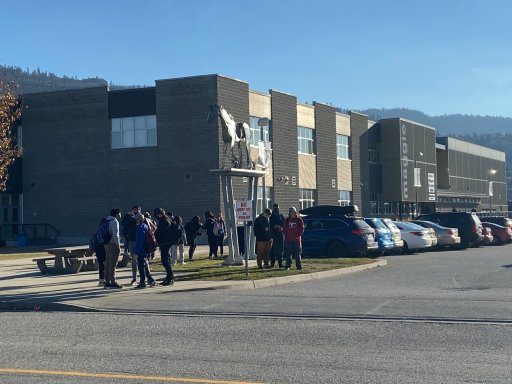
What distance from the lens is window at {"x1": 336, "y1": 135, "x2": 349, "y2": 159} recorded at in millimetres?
58581

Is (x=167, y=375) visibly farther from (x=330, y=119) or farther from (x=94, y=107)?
(x=330, y=119)

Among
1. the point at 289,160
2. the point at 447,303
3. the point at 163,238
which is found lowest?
the point at 447,303

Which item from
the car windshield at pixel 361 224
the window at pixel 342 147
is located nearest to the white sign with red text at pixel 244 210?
the car windshield at pixel 361 224

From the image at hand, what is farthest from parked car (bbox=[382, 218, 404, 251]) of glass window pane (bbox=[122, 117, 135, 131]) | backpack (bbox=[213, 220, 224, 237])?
glass window pane (bbox=[122, 117, 135, 131])

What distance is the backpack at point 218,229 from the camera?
27266mm

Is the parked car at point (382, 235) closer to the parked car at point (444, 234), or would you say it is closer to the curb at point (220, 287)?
the curb at point (220, 287)

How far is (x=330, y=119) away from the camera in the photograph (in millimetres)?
56875

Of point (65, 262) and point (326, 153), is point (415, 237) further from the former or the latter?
point (326, 153)

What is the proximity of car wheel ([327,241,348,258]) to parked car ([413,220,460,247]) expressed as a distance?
7734 mm

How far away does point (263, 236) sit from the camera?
21.6 metres

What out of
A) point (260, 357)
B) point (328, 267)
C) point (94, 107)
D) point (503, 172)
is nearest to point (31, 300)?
point (260, 357)

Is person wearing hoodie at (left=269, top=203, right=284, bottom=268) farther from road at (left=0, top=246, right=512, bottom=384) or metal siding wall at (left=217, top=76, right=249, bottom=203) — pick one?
metal siding wall at (left=217, top=76, right=249, bottom=203)

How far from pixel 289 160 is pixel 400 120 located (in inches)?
745

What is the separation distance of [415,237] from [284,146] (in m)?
19.9
